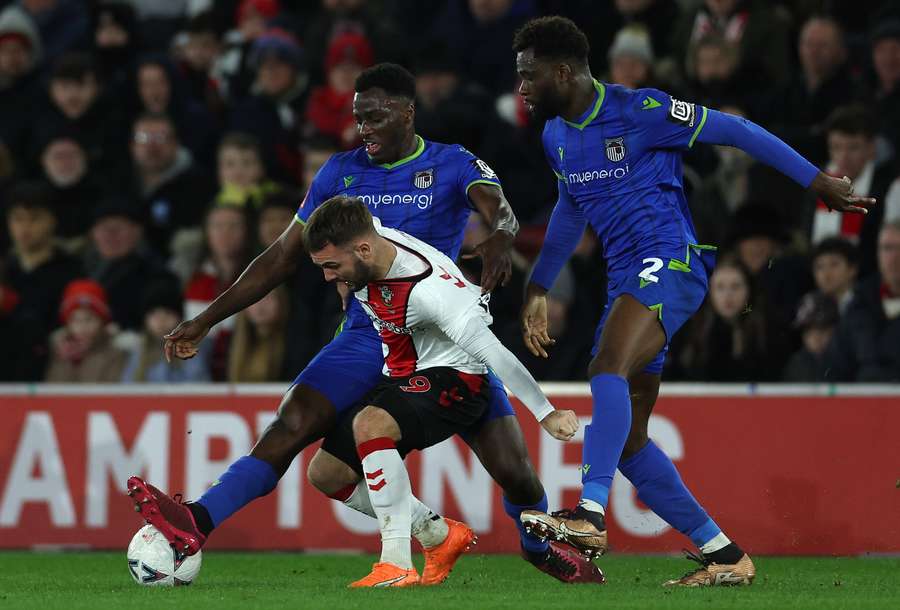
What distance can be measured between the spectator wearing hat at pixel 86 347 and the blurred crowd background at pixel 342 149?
0.6 inches

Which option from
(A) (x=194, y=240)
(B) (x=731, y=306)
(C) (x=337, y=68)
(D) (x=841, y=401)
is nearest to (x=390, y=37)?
(C) (x=337, y=68)

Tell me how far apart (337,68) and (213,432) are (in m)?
4.06

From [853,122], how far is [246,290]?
497cm

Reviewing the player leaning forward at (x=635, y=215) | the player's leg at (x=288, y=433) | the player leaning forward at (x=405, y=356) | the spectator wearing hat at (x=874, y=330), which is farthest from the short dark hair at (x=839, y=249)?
the player's leg at (x=288, y=433)

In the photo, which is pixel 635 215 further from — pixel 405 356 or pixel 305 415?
pixel 305 415

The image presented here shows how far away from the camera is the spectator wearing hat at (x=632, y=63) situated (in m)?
11.5

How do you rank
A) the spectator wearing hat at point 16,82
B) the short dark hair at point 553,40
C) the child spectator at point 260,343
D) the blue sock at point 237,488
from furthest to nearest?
the spectator wearing hat at point 16,82
the child spectator at point 260,343
the blue sock at point 237,488
the short dark hair at point 553,40

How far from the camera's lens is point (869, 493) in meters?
9.27

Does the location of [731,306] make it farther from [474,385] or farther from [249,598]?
[249,598]

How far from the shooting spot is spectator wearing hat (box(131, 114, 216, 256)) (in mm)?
12867

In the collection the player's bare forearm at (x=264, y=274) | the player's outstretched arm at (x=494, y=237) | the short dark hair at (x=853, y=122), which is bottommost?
the player's bare forearm at (x=264, y=274)

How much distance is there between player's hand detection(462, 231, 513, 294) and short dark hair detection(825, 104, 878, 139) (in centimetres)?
444

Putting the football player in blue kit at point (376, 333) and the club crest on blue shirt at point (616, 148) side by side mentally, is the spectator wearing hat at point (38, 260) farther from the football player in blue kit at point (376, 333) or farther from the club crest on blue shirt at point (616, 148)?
the club crest on blue shirt at point (616, 148)

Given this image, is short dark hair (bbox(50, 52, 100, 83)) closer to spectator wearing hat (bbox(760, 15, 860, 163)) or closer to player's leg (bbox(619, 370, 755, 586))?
spectator wearing hat (bbox(760, 15, 860, 163))
